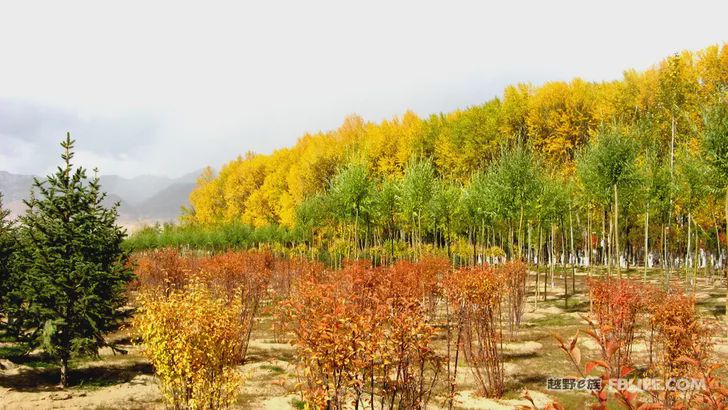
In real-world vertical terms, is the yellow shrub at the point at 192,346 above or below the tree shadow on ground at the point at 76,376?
above

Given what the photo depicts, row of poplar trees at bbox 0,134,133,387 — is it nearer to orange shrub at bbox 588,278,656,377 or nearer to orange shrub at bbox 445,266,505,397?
orange shrub at bbox 445,266,505,397

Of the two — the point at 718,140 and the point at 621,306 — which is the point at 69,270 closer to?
the point at 621,306

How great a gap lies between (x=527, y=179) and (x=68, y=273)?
1661 centimetres

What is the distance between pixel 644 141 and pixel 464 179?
51.8 feet

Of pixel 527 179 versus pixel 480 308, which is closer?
pixel 480 308

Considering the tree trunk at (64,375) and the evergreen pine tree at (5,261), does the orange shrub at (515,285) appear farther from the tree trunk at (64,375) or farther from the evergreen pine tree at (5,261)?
the evergreen pine tree at (5,261)

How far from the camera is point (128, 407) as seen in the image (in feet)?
33.5

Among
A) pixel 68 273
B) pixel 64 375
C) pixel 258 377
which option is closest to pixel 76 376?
pixel 64 375

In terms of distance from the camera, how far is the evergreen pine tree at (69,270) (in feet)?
37.8

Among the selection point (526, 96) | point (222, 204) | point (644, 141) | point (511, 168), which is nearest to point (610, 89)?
point (526, 96)

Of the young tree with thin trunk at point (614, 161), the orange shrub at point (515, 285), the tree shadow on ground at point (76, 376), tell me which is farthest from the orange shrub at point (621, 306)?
the tree shadow on ground at point (76, 376)

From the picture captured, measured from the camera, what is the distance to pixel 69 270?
38.1 feet

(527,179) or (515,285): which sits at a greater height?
(527,179)

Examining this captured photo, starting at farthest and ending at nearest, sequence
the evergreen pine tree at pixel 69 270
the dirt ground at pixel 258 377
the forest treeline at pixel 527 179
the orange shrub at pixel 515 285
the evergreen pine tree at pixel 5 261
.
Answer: the forest treeline at pixel 527 179 < the orange shrub at pixel 515 285 < the evergreen pine tree at pixel 5 261 < the evergreen pine tree at pixel 69 270 < the dirt ground at pixel 258 377
